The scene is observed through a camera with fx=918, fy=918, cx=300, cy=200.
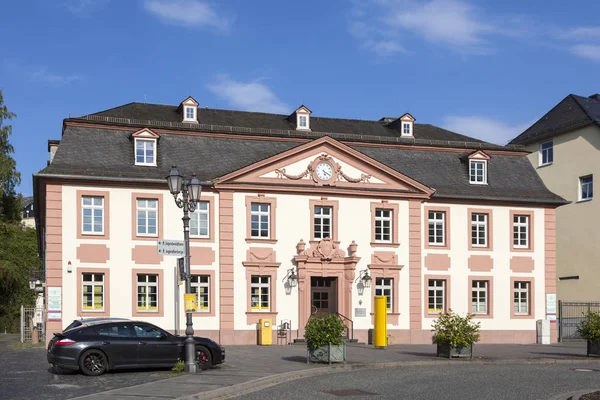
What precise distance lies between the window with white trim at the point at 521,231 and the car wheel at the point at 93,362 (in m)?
22.8

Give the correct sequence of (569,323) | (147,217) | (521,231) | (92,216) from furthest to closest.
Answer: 1. (569,323)
2. (521,231)
3. (147,217)
4. (92,216)

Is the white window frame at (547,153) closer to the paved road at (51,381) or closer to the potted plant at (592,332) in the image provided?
the potted plant at (592,332)

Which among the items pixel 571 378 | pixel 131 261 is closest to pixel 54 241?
pixel 131 261

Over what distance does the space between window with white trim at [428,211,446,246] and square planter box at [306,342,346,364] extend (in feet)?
46.9

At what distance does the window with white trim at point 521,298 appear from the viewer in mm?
39438

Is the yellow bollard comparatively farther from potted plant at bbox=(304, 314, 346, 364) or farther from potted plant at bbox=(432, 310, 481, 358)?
potted plant at bbox=(304, 314, 346, 364)

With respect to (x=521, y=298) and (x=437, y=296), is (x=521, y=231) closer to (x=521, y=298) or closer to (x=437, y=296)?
(x=521, y=298)

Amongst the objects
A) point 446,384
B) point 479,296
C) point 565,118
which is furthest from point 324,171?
point 565,118

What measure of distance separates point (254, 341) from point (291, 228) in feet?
15.2

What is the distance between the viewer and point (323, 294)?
3725 cm

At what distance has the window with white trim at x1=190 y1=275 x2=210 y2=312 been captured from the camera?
35.1 m

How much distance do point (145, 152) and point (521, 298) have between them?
1715cm

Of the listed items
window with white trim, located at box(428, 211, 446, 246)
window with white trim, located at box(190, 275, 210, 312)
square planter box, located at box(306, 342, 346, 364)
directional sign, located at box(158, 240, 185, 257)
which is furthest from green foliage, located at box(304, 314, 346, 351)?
window with white trim, located at box(428, 211, 446, 246)

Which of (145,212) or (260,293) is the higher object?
(145,212)
